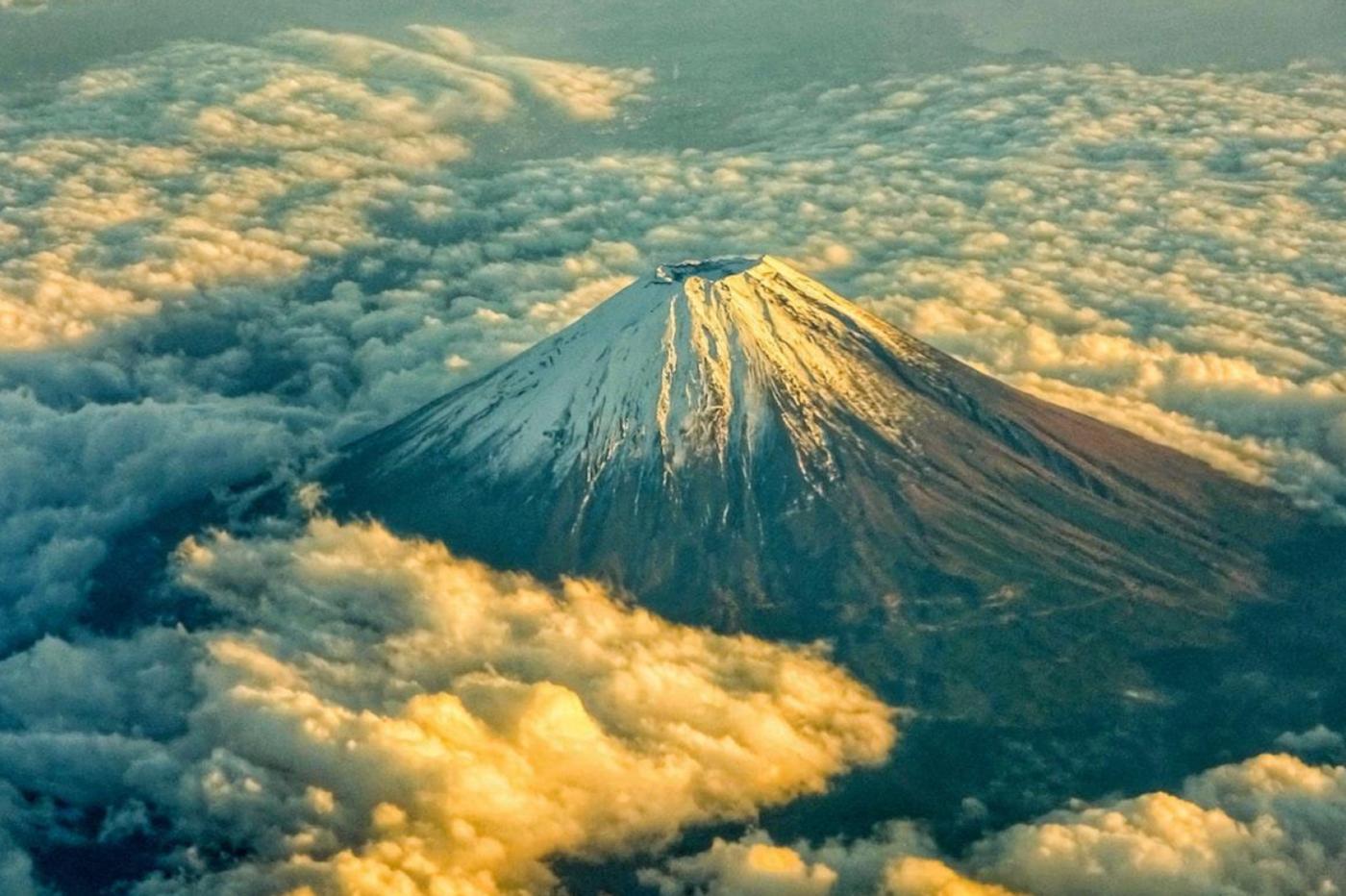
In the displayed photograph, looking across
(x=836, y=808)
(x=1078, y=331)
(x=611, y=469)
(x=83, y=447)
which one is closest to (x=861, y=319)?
(x=611, y=469)

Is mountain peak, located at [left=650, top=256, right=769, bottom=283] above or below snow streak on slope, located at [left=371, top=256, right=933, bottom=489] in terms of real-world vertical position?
above

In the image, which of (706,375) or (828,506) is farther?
(828,506)

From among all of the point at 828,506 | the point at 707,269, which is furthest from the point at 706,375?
the point at 828,506

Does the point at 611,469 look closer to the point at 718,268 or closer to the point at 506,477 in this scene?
the point at 506,477

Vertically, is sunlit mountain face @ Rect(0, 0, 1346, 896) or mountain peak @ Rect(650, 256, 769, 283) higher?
mountain peak @ Rect(650, 256, 769, 283)

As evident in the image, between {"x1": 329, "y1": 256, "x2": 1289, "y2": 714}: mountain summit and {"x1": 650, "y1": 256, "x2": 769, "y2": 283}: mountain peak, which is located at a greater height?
{"x1": 650, "y1": 256, "x2": 769, "y2": 283}: mountain peak

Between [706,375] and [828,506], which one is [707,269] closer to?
[706,375]

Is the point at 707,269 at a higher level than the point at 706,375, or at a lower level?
higher

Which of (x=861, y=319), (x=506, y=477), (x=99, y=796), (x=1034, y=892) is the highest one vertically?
(x=861, y=319)
